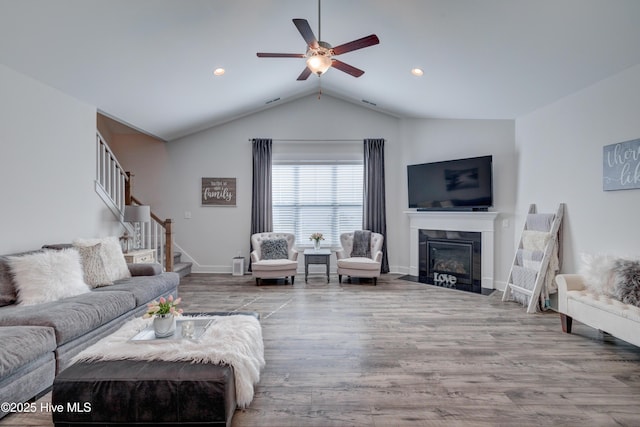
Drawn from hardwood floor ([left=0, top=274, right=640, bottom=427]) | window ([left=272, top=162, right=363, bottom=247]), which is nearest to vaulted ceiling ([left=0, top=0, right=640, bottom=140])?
window ([left=272, top=162, right=363, bottom=247])

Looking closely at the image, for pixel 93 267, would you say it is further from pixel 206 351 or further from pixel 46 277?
pixel 206 351

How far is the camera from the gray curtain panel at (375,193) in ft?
21.5

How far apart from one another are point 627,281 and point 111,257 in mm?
5287

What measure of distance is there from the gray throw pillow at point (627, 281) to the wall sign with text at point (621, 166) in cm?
79

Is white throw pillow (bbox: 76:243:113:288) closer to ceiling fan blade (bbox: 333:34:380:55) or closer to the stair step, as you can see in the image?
the stair step

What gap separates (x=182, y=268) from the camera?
625 cm

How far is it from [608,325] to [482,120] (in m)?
3.63

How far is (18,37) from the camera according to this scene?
2.92m

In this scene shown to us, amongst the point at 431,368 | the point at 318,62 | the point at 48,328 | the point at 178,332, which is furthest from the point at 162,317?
the point at 318,62

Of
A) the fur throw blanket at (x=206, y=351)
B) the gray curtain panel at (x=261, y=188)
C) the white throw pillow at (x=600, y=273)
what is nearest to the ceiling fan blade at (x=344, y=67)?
the fur throw blanket at (x=206, y=351)

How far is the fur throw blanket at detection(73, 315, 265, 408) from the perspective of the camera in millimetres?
2070

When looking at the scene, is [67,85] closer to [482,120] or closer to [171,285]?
[171,285]

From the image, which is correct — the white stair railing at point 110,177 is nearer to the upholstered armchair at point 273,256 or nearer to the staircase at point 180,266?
the staircase at point 180,266

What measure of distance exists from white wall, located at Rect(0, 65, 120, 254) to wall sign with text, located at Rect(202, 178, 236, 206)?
7.25 feet
